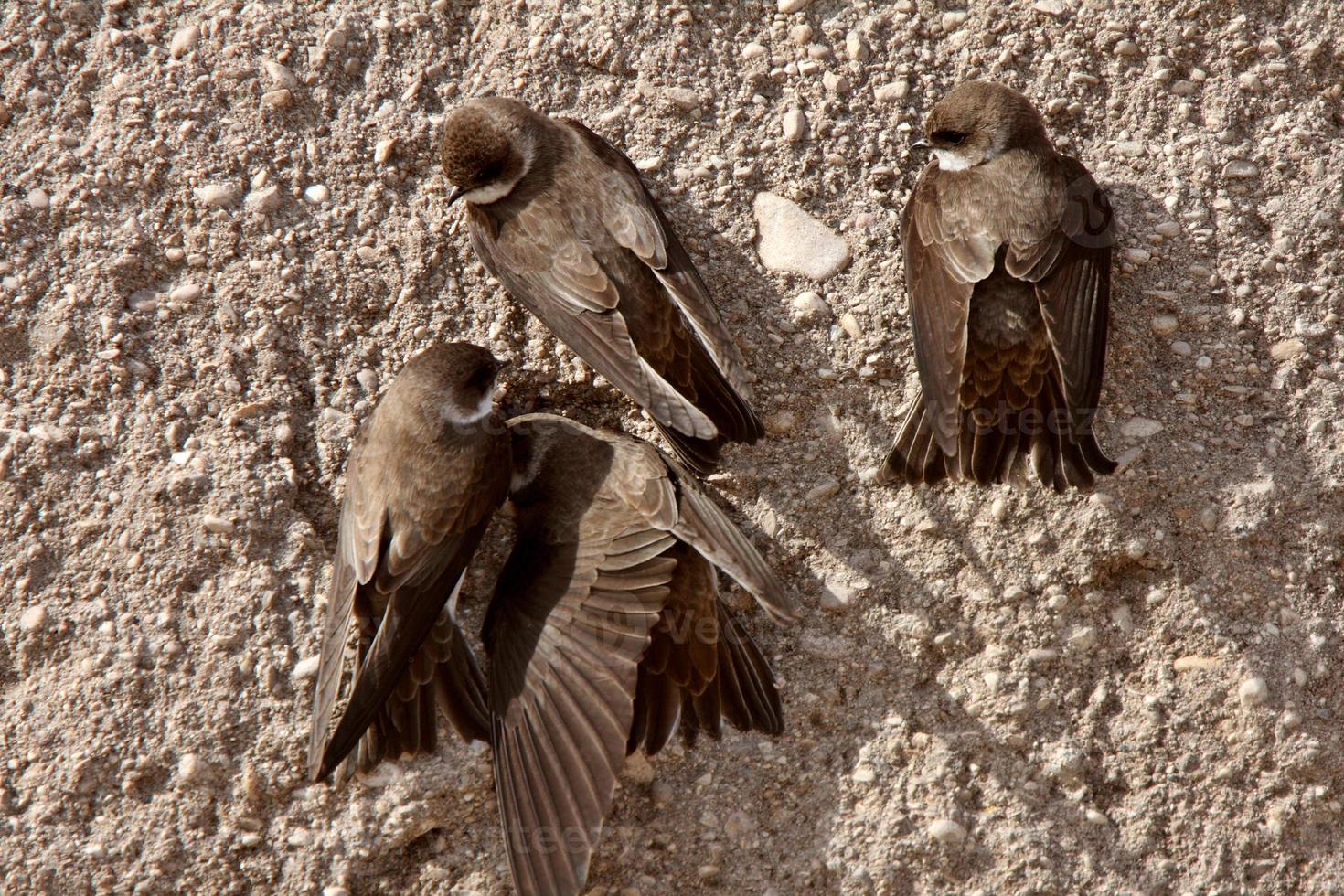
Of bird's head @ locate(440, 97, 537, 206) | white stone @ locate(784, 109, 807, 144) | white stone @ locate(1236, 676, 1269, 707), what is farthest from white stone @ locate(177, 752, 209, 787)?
white stone @ locate(1236, 676, 1269, 707)

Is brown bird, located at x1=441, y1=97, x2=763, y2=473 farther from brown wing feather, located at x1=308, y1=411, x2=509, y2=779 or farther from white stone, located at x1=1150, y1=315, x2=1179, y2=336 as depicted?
white stone, located at x1=1150, y1=315, x2=1179, y2=336

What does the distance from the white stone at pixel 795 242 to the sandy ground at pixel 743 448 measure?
0.12 ft

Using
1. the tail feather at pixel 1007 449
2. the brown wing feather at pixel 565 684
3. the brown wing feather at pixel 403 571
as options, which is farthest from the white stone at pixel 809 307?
the brown wing feather at pixel 403 571

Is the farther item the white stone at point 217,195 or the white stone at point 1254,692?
the white stone at point 217,195

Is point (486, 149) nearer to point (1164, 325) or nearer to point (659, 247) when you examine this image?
point (659, 247)

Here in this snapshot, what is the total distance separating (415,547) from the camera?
2711mm

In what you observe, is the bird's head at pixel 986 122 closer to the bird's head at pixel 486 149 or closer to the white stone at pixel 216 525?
the bird's head at pixel 486 149

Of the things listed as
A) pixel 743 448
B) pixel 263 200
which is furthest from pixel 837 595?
pixel 263 200

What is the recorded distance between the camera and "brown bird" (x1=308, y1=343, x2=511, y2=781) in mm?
2654

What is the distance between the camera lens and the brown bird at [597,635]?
2.52 meters

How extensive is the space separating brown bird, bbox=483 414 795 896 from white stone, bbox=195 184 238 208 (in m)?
0.95

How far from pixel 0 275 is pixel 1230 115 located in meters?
3.00

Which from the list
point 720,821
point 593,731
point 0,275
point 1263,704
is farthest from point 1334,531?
point 0,275

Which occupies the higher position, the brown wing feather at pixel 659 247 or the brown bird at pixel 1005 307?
the brown wing feather at pixel 659 247
